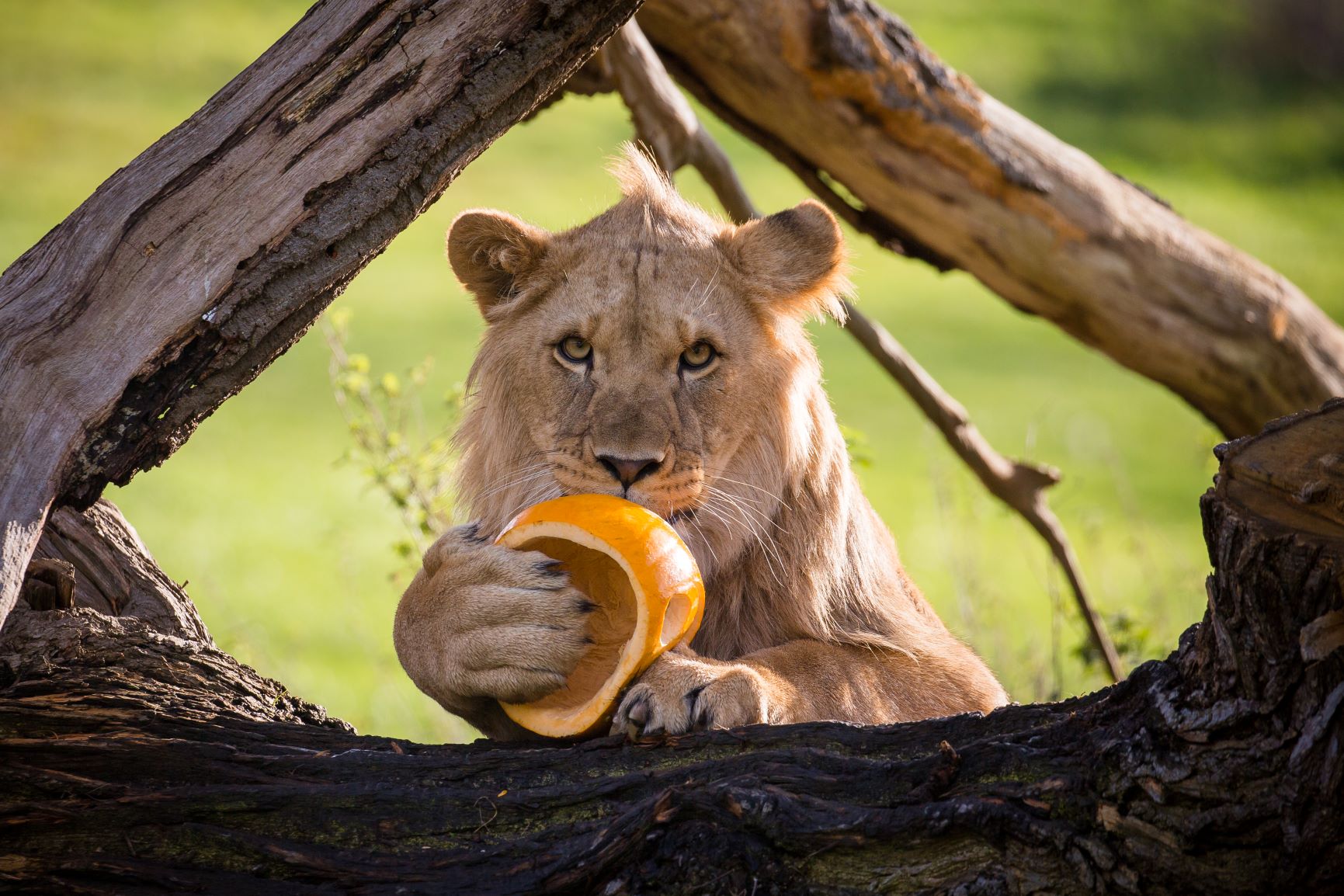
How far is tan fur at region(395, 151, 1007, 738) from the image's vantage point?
356cm

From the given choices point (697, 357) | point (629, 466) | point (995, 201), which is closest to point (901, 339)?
point (995, 201)

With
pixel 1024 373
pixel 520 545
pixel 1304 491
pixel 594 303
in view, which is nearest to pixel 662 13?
pixel 594 303

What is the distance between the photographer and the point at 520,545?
131 inches

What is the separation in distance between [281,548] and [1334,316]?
33.5 ft

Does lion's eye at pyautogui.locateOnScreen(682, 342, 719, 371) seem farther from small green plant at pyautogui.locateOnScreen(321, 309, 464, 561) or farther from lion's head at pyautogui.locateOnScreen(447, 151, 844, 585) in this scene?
small green plant at pyautogui.locateOnScreen(321, 309, 464, 561)

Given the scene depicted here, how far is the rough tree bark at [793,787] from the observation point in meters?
2.26

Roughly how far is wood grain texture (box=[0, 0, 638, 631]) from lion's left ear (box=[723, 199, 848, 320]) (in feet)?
3.28

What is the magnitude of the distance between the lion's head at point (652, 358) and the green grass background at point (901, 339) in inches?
24.0

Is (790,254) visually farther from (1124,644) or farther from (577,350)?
(1124,644)

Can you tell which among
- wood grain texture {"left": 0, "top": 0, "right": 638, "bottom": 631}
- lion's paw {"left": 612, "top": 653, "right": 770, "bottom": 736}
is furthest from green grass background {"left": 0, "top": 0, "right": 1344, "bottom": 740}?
lion's paw {"left": 612, "top": 653, "right": 770, "bottom": 736}

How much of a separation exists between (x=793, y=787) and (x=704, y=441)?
1.32m

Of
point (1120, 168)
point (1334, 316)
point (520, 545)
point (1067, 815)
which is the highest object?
point (1120, 168)

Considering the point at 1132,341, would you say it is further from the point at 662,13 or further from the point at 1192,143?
the point at 1192,143

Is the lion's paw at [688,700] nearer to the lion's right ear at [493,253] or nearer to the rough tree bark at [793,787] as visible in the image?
the rough tree bark at [793,787]
